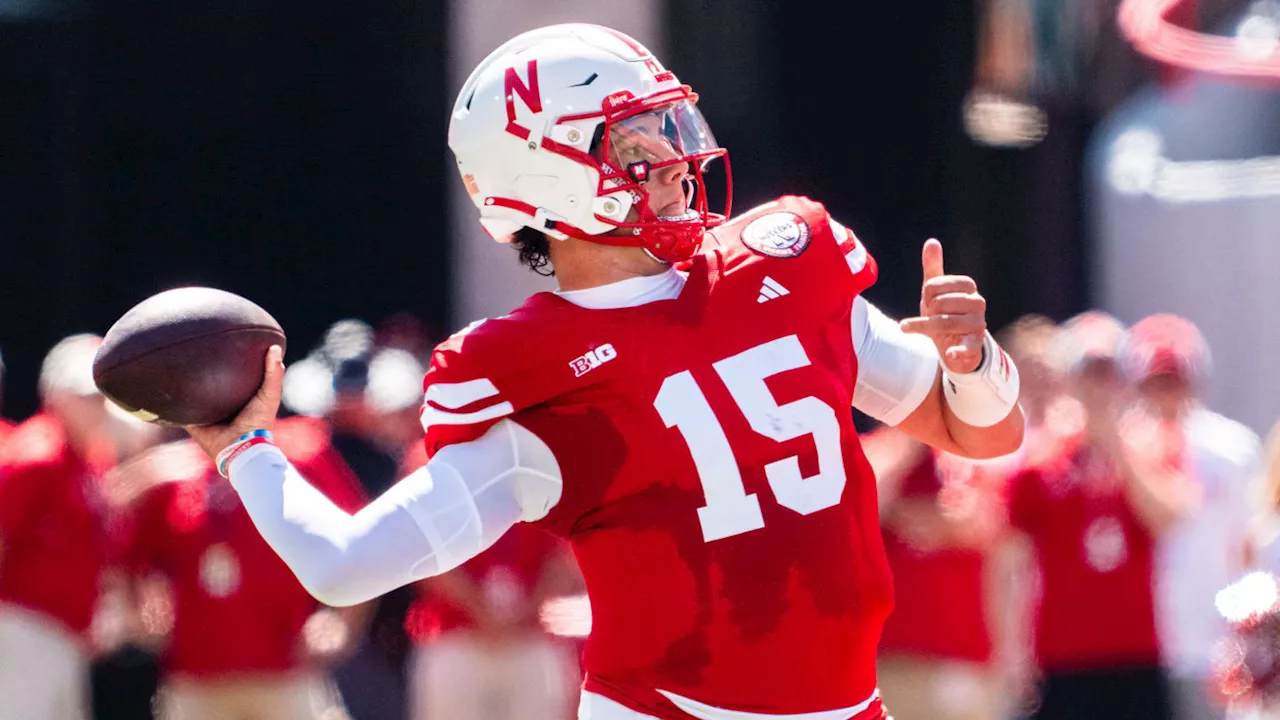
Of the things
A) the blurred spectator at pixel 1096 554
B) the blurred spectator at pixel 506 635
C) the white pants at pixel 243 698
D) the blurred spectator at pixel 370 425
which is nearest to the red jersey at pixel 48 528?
the white pants at pixel 243 698

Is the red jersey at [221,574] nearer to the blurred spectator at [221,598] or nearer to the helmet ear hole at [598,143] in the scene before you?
the blurred spectator at [221,598]

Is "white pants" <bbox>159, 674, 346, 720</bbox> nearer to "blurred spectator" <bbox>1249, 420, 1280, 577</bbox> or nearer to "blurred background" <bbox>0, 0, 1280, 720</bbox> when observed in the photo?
"blurred background" <bbox>0, 0, 1280, 720</bbox>

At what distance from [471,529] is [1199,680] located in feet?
12.4

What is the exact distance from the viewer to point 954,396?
102 inches

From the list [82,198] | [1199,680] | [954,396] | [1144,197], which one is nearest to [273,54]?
[82,198]

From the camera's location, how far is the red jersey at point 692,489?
2348 mm

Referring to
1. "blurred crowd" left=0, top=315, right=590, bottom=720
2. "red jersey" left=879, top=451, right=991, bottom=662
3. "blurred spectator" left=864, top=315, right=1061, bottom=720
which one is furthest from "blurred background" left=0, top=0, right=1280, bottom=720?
"red jersey" left=879, top=451, right=991, bottom=662

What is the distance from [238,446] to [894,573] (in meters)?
3.23

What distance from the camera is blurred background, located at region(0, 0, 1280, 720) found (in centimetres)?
669

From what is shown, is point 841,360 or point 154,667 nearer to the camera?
point 841,360

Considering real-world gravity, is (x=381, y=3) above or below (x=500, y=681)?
above

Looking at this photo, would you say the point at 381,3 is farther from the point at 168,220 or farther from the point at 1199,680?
the point at 1199,680

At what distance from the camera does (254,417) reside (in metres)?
2.43

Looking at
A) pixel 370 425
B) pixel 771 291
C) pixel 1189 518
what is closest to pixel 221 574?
pixel 370 425
